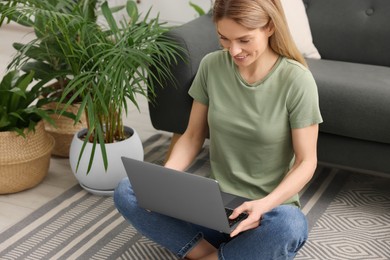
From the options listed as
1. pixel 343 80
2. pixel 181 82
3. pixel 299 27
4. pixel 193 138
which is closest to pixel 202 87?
pixel 193 138

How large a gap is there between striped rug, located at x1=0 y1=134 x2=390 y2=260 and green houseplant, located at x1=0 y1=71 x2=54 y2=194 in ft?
0.46

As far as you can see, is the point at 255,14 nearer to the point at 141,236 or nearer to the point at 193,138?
the point at 193,138

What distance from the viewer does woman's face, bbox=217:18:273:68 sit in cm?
152

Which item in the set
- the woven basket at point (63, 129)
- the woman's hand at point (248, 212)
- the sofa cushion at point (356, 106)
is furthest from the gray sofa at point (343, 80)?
the woman's hand at point (248, 212)

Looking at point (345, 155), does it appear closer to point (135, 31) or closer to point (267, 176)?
point (267, 176)

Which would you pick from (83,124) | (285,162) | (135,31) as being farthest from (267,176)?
(83,124)

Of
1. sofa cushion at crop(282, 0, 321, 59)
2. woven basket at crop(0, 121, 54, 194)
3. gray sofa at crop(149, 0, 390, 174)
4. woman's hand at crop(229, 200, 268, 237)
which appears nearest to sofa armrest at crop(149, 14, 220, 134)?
gray sofa at crop(149, 0, 390, 174)

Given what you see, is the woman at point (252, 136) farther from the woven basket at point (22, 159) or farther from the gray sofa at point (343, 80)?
the woven basket at point (22, 159)

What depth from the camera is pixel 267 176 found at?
1713mm

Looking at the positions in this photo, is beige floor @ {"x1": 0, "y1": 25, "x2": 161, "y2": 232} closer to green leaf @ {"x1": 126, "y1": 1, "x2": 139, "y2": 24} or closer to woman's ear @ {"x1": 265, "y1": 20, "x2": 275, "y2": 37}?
green leaf @ {"x1": 126, "y1": 1, "x2": 139, "y2": 24}

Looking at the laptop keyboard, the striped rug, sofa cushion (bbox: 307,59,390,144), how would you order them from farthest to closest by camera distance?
1. sofa cushion (bbox: 307,59,390,144)
2. the striped rug
3. the laptop keyboard

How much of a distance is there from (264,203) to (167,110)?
878 millimetres

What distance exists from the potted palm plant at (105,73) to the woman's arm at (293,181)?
61 centimetres

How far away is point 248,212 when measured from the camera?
1561 mm
